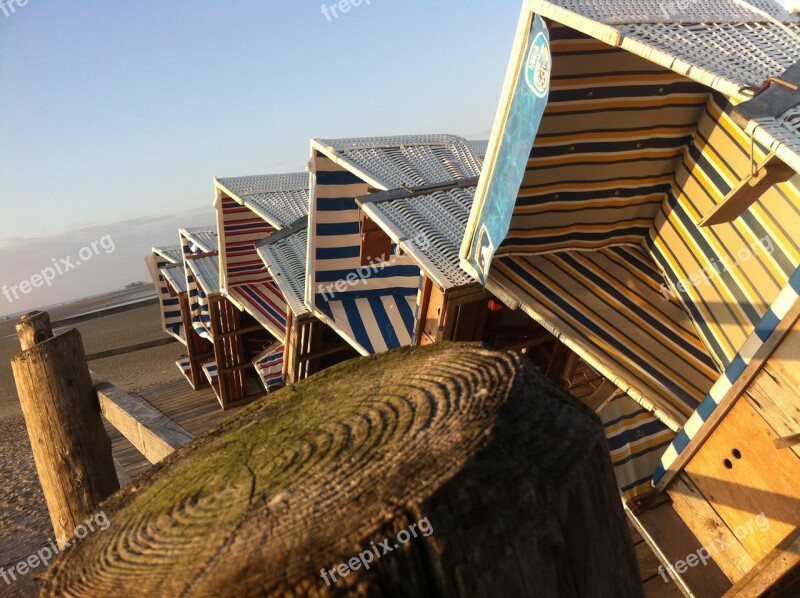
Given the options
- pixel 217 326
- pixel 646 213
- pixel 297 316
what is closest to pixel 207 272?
pixel 217 326

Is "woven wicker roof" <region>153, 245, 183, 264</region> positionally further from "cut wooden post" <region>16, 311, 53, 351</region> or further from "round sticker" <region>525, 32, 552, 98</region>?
"round sticker" <region>525, 32, 552, 98</region>

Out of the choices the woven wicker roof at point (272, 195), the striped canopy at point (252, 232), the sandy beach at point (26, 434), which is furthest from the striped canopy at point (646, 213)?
the striped canopy at point (252, 232)

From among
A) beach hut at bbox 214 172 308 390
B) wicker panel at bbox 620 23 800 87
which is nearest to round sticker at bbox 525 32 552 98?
wicker panel at bbox 620 23 800 87

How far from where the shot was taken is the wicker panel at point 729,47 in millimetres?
2512

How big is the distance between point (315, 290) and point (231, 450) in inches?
187

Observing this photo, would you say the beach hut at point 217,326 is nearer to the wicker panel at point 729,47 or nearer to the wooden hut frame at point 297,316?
the wooden hut frame at point 297,316

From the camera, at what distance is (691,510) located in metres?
2.82

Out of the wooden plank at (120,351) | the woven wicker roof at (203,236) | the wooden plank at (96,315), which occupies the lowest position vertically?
the wooden plank at (120,351)

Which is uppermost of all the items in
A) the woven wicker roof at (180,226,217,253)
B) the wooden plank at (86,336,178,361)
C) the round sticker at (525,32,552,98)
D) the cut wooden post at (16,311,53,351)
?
the round sticker at (525,32,552,98)

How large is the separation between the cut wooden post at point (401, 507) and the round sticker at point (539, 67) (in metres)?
2.17

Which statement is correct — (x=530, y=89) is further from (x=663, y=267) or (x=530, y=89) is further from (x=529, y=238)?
(x=663, y=267)

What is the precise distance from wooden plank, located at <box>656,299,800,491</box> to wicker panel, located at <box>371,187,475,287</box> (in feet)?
6.17

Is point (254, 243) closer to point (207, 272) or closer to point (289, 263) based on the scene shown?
point (289, 263)

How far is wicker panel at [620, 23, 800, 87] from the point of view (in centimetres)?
251
